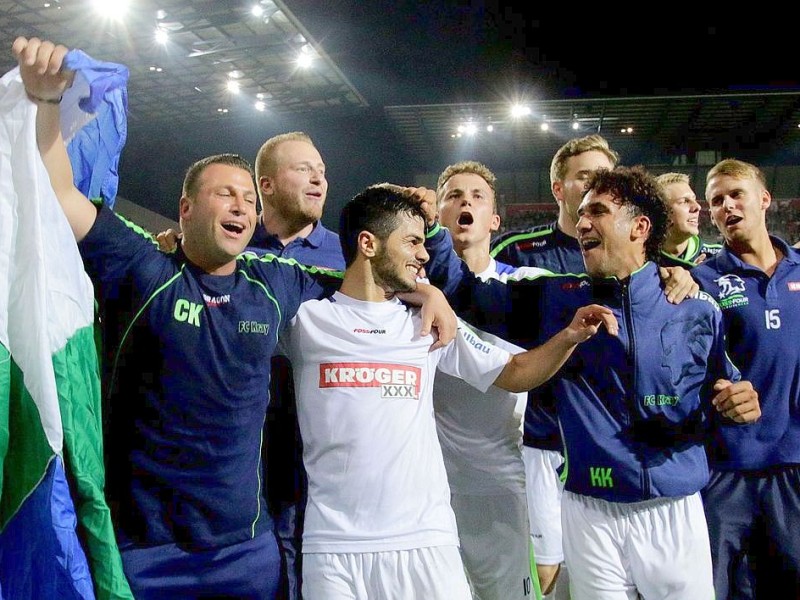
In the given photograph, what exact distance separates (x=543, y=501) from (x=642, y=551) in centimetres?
128

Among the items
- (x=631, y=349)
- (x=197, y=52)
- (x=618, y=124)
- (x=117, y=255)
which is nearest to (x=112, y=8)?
(x=197, y=52)

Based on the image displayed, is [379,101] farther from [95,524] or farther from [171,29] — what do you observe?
[95,524]

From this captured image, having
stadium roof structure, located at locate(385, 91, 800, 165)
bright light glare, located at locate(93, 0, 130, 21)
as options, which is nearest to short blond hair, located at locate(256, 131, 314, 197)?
bright light glare, located at locate(93, 0, 130, 21)

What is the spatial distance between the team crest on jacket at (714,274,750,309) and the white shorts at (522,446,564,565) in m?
1.16

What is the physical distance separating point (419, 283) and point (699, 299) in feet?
3.57

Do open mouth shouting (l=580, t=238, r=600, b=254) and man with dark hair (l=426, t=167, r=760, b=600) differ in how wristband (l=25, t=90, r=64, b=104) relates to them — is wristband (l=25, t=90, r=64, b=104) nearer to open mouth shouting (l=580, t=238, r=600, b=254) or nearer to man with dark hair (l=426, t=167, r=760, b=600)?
man with dark hair (l=426, t=167, r=760, b=600)

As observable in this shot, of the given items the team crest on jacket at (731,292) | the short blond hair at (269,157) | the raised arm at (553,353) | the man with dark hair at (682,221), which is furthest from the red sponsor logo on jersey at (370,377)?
the man with dark hair at (682,221)

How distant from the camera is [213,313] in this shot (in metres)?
2.25

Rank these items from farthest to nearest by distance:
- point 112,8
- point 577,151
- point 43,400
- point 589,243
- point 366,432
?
point 112,8 → point 577,151 → point 589,243 → point 366,432 → point 43,400

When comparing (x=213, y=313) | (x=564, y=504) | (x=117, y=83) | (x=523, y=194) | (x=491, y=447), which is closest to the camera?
(x=117, y=83)

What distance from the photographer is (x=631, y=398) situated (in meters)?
2.53

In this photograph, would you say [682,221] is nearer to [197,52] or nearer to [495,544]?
[495,544]

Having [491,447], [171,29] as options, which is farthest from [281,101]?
[491,447]

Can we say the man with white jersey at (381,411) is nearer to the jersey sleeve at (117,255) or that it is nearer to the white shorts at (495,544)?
the jersey sleeve at (117,255)
